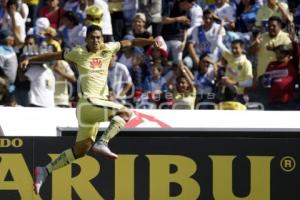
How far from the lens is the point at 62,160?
1195 cm

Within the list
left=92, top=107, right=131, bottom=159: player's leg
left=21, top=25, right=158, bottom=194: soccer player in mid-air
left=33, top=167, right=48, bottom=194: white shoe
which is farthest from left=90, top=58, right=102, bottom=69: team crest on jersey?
left=33, top=167, right=48, bottom=194: white shoe

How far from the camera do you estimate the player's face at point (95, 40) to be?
12336 mm

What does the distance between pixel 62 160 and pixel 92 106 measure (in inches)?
25.5

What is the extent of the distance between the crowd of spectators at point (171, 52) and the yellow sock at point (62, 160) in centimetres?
341

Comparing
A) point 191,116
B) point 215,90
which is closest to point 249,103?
point 215,90

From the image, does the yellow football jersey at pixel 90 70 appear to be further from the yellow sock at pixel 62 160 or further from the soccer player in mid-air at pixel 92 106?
the yellow sock at pixel 62 160

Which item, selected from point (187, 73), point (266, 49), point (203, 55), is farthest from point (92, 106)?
point (266, 49)

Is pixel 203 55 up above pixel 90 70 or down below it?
below

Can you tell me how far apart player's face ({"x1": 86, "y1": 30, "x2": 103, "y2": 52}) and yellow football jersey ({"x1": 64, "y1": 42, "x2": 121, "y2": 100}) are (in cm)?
6

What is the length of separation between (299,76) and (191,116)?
391 centimetres

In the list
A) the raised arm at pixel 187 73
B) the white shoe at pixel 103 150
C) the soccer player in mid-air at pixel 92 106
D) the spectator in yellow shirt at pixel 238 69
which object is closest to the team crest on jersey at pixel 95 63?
the soccer player in mid-air at pixel 92 106

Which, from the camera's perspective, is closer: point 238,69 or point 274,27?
point 238,69

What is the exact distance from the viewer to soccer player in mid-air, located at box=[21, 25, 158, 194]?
39.2 feet

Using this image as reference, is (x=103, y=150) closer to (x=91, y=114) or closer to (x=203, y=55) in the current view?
(x=91, y=114)
